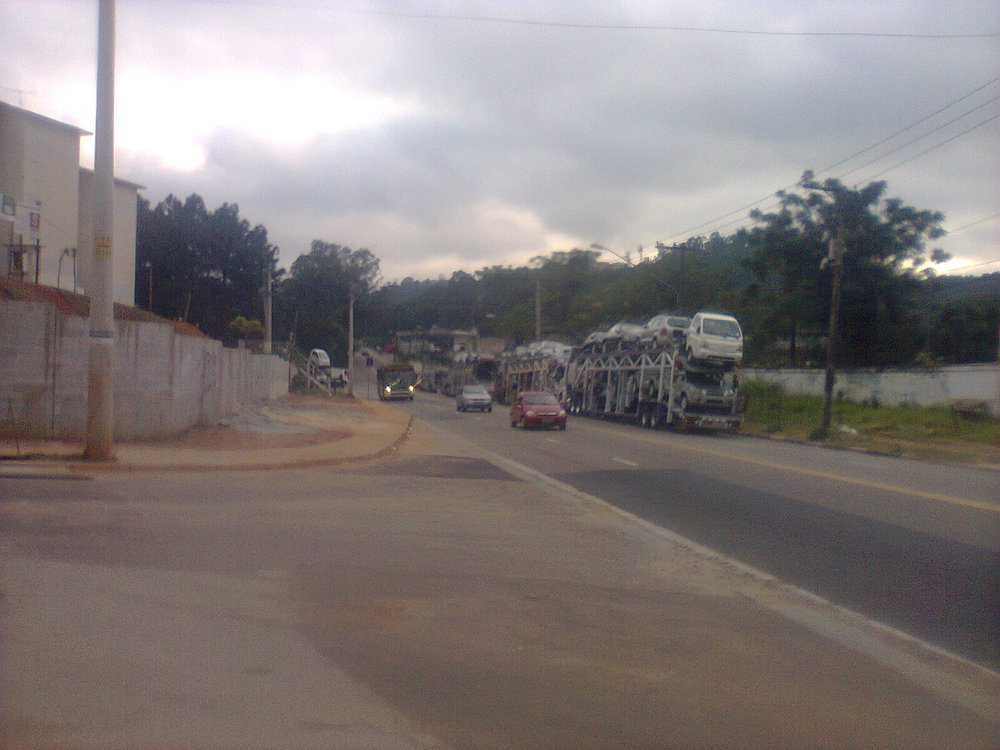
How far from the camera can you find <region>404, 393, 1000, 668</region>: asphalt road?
7.73 metres

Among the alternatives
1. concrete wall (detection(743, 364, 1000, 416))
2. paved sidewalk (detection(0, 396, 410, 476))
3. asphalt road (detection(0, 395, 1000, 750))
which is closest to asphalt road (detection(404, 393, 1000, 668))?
asphalt road (detection(0, 395, 1000, 750))

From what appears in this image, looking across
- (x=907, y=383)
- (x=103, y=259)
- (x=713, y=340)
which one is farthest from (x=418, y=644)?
(x=907, y=383)

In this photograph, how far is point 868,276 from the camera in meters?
42.0

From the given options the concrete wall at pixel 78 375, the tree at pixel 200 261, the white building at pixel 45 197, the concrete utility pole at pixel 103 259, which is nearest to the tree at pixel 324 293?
the tree at pixel 200 261

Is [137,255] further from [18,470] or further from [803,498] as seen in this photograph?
[803,498]

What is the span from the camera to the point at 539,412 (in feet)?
105

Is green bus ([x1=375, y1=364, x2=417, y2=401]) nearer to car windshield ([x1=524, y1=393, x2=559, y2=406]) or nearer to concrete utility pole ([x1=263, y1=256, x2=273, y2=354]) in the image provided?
concrete utility pole ([x1=263, y1=256, x2=273, y2=354])

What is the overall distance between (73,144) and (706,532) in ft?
103

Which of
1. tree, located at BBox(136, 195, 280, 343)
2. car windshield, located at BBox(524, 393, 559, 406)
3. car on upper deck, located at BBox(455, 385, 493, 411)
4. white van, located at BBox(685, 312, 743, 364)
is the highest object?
tree, located at BBox(136, 195, 280, 343)

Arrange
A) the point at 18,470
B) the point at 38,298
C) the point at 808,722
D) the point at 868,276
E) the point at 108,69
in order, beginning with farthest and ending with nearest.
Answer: the point at 868,276 < the point at 38,298 < the point at 108,69 < the point at 18,470 < the point at 808,722

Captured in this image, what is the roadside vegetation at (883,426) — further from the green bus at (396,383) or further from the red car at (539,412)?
the green bus at (396,383)

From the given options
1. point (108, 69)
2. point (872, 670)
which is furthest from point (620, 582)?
point (108, 69)

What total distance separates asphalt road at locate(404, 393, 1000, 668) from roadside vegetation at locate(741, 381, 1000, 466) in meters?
2.07

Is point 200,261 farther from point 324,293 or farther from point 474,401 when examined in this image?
point 324,293
